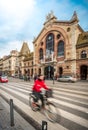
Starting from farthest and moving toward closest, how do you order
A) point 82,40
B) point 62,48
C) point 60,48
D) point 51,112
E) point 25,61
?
point 25,61 < point 60,48 < point 62,48 < point 82,40 < point 51,112

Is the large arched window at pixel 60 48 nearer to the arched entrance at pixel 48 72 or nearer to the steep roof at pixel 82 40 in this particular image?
the steep roof at pixel 82 40

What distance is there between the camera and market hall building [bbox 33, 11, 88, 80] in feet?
130

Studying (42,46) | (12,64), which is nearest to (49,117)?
(42,46)

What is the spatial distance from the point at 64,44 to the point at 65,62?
4.58 meters

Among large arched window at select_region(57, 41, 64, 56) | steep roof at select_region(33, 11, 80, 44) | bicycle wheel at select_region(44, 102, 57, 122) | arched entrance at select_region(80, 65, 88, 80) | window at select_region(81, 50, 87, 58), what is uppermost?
steep roof at select_region(33, 11, 80, 44)

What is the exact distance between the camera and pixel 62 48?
44875 millimetres

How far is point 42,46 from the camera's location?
175ft

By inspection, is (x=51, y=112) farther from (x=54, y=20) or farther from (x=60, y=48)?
(x=54, y=20)

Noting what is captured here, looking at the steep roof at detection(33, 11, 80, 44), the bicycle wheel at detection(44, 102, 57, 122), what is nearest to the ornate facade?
the steep roof at detection(33, 11, 80, 44)

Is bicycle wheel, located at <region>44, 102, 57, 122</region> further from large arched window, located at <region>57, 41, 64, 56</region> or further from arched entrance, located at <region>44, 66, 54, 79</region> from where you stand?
arched entrance, located at <region>44, 66, 54, 79</region>

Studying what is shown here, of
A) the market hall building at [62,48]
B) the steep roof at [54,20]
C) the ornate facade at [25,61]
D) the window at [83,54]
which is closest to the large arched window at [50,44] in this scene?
the market hall building at [62,48]

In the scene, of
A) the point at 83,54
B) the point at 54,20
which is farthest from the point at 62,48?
the point at 54,20

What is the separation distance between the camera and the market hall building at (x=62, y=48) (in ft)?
130

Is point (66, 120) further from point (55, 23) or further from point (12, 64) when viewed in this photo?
point (12, 64)
